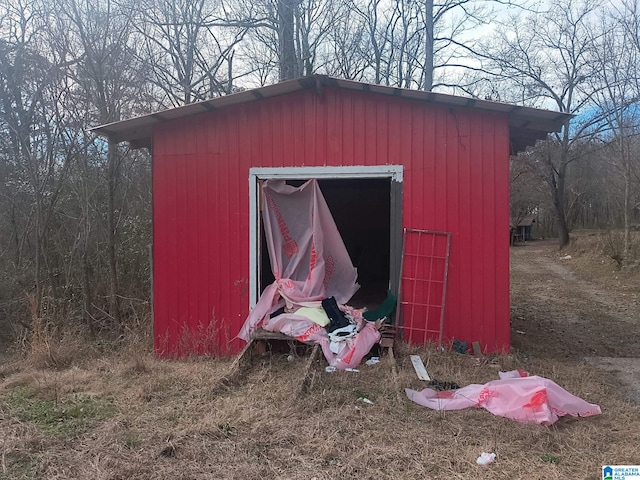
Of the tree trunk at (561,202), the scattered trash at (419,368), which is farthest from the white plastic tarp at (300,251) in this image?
the tree trunk at (561,202)

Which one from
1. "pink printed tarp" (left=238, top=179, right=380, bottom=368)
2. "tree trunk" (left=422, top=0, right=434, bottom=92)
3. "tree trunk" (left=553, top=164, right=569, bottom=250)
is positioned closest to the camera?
"pink printed tarp" (left=238, top=179, right=380, bottom=368)

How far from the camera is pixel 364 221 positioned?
11.6 m

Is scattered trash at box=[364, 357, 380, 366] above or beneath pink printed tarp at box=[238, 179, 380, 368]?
beneath

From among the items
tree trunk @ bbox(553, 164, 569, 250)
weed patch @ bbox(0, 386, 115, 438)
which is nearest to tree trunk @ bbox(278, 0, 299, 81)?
weed patch @ bbox(0, 386, 115, 438)

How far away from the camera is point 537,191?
3133 cm

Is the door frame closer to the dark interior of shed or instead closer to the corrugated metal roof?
the corrugated metal roof

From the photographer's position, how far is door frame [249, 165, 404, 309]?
584 cm

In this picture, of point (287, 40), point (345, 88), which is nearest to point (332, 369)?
point (345, 88)

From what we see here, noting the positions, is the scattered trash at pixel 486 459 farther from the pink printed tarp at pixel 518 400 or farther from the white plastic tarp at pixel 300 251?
the white plastic tarp at pixel 300 251

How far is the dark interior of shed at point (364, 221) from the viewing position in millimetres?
10602

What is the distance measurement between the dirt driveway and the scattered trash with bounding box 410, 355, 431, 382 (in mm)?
1885

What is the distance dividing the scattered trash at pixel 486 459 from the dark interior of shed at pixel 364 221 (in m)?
6.74

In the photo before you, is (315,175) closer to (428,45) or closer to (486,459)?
(486,459)

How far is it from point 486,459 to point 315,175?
3.80 meters
